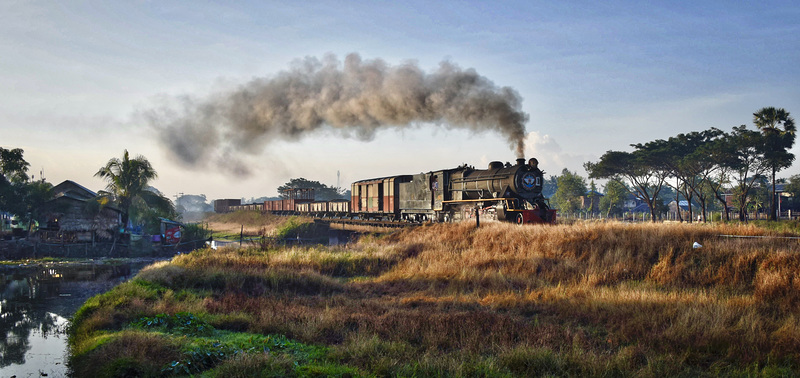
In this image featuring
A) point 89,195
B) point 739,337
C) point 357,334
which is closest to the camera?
point 739,337

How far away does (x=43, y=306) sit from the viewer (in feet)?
55.0

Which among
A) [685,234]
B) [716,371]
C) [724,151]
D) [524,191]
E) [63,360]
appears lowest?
[63,360]

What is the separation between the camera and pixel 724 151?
3956 centimetres

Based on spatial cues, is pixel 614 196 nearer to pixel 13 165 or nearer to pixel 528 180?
pixel 528 180

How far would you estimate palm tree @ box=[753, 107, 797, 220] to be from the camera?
3816cm

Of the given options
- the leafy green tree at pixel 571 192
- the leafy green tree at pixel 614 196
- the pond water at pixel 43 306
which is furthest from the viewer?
the leafy green tree at pixel 571 192

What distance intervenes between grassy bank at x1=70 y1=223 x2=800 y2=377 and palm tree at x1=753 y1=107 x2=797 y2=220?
3070 cm

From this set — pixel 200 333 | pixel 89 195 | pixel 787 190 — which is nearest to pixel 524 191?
pixel 200 333

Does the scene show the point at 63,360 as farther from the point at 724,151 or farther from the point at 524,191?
the point at 724,151

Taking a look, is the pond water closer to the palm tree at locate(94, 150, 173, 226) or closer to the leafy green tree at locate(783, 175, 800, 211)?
the palm tree at locate(94, 150, 173, 226)

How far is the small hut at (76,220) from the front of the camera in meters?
32.4

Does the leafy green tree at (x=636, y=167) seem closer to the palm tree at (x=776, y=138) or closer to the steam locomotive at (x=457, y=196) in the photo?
the palm tree at (x=776, y=138)

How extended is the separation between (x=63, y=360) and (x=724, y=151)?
149 feet

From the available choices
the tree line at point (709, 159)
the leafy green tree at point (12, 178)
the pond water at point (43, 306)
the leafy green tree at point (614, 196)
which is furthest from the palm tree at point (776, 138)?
the leafy green tree at point (12, 178)
